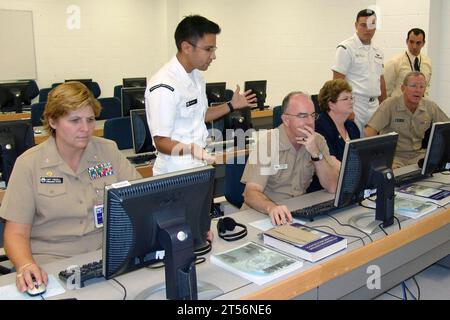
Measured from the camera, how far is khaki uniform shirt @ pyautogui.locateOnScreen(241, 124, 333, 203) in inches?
93.0

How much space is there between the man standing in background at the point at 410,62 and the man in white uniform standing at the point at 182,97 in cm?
305

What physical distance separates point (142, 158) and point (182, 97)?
1.15 m

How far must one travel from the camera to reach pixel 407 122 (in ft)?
11.6

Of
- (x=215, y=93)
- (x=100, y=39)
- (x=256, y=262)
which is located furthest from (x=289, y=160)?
(x=100, y=39)

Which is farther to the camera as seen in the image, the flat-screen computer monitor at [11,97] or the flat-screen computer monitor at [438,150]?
the flat-screen computer monitor at [11,97]

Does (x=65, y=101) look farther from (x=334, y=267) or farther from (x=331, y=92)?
(x=331, y=92)

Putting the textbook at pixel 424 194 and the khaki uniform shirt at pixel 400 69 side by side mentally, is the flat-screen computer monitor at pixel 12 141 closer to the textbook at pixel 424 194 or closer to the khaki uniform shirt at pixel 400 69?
the textbook at pixel 424 194

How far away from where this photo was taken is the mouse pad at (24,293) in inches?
57.0

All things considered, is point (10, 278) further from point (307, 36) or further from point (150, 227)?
point (307, 36)

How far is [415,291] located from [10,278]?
2.19 m

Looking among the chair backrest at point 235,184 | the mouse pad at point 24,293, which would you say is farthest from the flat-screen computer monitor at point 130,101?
the mouse pad at point 24,293

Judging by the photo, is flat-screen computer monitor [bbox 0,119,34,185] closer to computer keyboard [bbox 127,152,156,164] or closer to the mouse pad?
computer keyboard [bbox 127,152,156,164]

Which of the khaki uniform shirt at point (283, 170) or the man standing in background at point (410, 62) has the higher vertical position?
the man standing in background at point (410, 62)

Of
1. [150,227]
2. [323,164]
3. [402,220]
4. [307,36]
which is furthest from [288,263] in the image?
[307,36]
